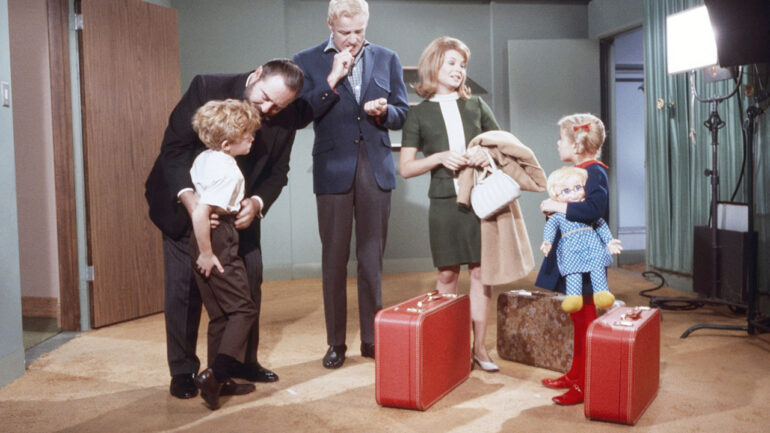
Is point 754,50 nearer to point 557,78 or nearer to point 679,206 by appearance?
point 679,206

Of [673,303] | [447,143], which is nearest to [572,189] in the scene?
[447,143]

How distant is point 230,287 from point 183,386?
525 mm

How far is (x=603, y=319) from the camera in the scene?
2238mm

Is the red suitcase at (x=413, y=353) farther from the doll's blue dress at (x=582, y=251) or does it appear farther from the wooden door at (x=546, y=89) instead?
the wooden door at (x=546, y=89)

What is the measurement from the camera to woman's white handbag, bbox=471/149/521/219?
2.45 m

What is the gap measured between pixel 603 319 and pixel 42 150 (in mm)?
3557

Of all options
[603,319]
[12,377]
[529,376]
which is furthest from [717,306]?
[12,377]

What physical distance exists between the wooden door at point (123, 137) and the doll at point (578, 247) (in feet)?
9.02

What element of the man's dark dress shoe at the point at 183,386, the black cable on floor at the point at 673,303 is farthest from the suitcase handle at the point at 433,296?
the black cable on floor at the point at 673,303

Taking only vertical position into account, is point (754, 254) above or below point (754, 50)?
below

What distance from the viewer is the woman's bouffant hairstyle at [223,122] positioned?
2160 mm

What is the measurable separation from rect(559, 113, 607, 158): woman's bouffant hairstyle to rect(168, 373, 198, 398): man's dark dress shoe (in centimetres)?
170

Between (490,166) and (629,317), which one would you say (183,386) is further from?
(629,317)

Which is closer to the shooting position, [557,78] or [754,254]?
[754,254]
